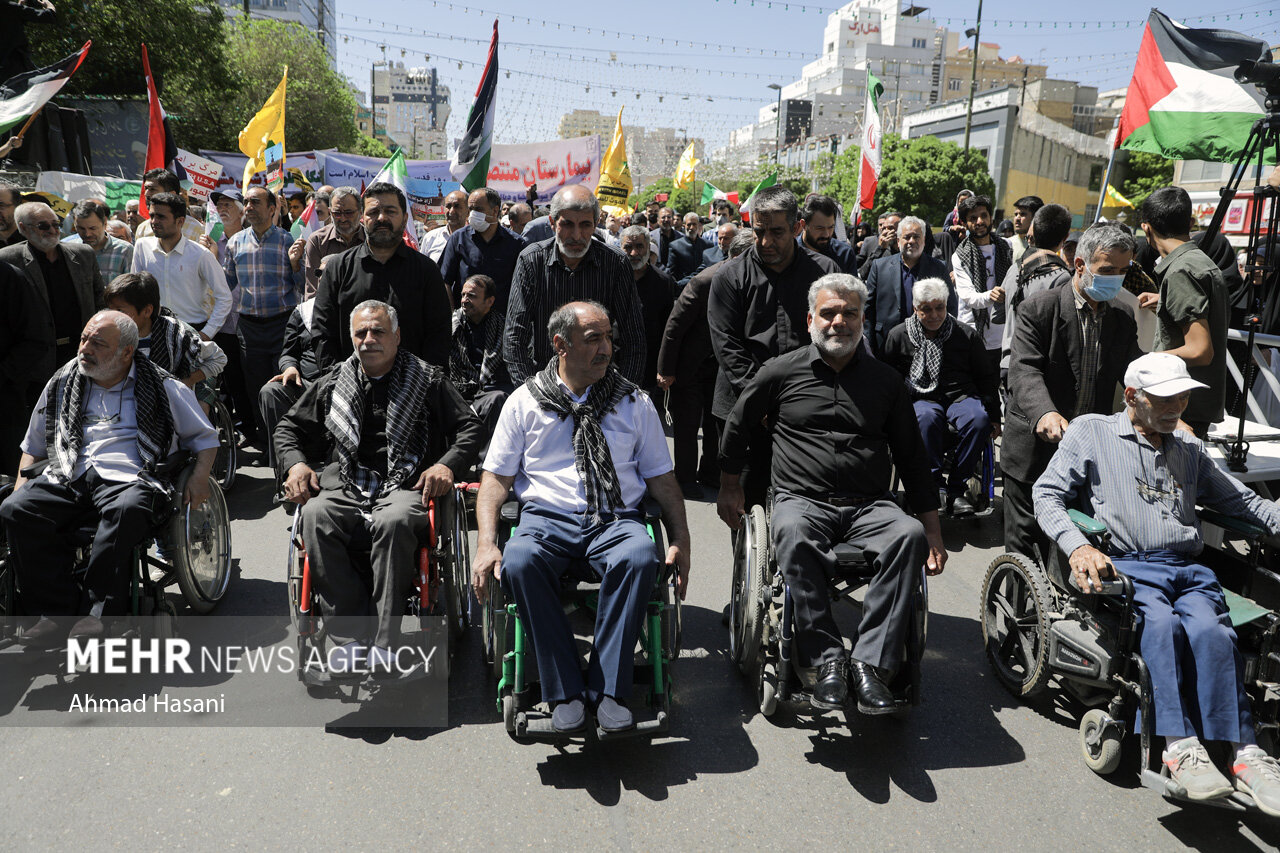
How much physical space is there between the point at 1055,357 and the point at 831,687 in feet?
7.41

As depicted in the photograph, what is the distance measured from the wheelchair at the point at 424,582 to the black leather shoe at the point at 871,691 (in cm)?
168

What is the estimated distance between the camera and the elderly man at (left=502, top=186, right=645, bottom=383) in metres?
5.02

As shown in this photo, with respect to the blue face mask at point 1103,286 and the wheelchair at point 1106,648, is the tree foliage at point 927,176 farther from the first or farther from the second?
the wheelchair at point 1106,648

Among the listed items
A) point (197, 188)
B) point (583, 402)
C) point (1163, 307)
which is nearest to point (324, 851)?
point (583, 402)

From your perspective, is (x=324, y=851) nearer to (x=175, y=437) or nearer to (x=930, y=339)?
(x=175, y=437)

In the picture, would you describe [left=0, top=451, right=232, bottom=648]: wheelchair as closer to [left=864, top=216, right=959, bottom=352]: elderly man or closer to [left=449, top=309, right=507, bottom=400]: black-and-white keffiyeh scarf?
[left=449, top=309, right=507, bottom=400]: black-and-white keffiyeh scarf

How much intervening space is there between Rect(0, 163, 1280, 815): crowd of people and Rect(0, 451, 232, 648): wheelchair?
105mm

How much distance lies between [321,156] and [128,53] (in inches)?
451

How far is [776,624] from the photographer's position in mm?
3504

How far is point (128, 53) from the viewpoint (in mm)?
23438

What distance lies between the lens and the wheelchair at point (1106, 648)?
293 centimetres

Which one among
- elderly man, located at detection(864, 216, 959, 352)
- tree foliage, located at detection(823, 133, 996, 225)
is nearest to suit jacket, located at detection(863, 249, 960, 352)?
elderly man, located at detection(864, 216, 959, 352)

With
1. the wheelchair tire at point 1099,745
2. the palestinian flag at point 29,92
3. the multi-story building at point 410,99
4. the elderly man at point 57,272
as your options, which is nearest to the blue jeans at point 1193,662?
the wheelchair tire at point 1099,745

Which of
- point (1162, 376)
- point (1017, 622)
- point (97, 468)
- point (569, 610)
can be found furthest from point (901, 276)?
point (97, 468)
